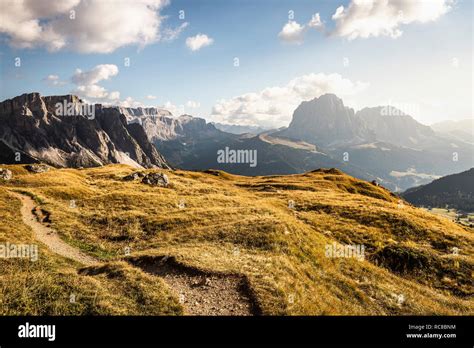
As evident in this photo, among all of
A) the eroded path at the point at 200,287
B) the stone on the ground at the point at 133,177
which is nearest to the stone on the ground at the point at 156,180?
the stone on the ground at the point at 133,177

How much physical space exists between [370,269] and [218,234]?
15746 mm

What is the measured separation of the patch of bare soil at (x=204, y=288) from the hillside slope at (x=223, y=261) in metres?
0.11

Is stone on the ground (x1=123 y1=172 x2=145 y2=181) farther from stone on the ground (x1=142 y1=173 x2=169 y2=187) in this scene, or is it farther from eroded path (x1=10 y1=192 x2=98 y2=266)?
eroded path (x1=10 y1=192 x2=98 y2=266)

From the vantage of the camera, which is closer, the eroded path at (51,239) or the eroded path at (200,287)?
the eroded path at (200,287)

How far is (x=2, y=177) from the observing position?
5978 centimetres

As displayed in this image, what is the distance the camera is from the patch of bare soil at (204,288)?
1748 centimetres

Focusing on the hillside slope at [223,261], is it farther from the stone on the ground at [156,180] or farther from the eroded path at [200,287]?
the stone on the ground at [156,180]

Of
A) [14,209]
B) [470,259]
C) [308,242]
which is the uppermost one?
[14,209]

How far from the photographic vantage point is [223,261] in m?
24.8

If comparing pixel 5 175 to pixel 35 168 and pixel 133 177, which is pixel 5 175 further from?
pixel 133 177
